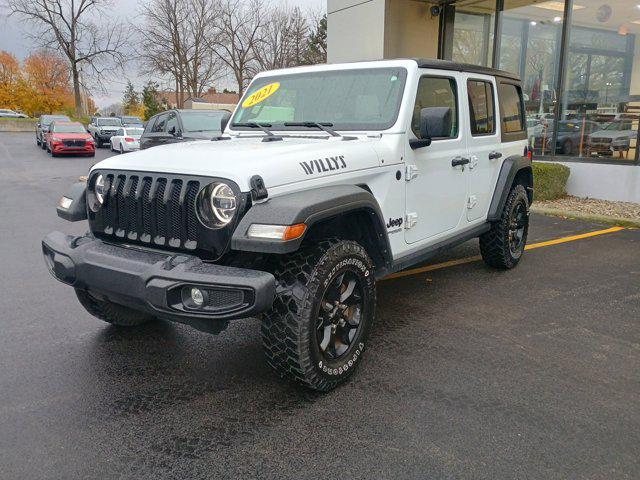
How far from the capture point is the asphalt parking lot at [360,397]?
101 inches

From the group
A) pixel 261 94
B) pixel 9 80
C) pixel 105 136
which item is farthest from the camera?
pixel 9 80

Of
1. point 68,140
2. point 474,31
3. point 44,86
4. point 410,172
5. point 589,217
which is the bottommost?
point 589,217

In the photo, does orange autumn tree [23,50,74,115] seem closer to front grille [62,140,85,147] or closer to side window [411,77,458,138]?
front grille [62,140,85,147]

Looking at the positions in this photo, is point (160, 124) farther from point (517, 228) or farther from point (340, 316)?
point (340, 316)

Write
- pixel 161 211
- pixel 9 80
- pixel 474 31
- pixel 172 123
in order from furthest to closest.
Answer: pixel 9 80
pixel 474 31
pixel 172 123
pixel 161 211

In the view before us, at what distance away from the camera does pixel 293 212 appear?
2.74 meters

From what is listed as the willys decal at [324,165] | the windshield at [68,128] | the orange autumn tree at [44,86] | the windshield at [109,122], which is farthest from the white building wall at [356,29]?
the orange autumn tree at [44,86]

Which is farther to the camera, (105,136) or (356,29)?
(105,136)

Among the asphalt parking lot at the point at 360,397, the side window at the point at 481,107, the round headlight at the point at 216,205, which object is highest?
the side window at the point at 481,107

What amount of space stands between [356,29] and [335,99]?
1030 cm

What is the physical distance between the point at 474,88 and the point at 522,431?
3.10 metres

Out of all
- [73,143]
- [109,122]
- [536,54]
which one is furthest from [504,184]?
[109,122]

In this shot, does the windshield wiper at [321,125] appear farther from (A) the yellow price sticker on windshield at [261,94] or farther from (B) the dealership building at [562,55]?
(B) the dealership building at [562,55]

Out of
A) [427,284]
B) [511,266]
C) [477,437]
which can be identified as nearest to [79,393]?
[477,437]
